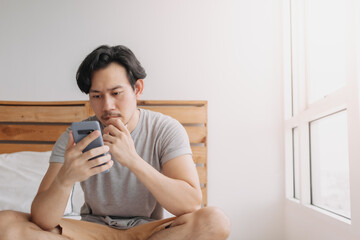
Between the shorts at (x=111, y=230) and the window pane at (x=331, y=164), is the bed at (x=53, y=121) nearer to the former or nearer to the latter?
the window pane at (x=331, y=164)

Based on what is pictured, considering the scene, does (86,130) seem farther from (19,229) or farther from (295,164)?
(295,164)

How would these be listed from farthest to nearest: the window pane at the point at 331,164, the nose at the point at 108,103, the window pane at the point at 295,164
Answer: the window pane at the point at 295,164 → the window pane at the point at 331,164 → the nose at the point at 108,103

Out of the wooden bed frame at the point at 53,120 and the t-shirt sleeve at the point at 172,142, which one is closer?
the t-shirt sleeve at the point at 172,142

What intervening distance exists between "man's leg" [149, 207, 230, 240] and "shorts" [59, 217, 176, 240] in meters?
0.08

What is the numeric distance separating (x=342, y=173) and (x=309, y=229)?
38 centimetres

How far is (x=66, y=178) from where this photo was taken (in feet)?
3.94

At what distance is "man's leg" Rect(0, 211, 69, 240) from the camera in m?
1.12

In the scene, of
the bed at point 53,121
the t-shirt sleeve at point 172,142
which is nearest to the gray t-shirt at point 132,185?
the t-shirt sleeve at point 172,142

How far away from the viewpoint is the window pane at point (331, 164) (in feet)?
5.21

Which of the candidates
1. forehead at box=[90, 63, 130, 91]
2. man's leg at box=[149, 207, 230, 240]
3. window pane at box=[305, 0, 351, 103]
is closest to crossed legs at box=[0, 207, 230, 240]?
man's leg at box=[149, 207, 230, 240]

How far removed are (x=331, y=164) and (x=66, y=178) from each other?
3.92ft

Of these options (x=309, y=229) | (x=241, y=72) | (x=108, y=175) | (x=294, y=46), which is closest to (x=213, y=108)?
(x=241, y=72)

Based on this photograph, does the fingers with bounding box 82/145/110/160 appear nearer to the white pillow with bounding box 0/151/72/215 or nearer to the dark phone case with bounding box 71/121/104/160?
the dark phone case with bounding box 71/121/104/160

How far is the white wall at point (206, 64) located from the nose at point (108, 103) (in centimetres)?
110
